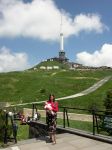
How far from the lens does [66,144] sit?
1606 centimetres

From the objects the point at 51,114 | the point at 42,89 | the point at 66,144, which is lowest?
the point at 66,144

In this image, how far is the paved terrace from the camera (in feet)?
50.0

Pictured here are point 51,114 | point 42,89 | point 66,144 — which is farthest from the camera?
point 42,89

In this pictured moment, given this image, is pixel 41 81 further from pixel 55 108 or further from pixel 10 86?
pixel 55 108

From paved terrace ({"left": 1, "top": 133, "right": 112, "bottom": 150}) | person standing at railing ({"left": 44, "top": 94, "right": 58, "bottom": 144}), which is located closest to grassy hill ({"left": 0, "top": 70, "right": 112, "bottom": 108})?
paved terrace ({"left": 1, "top": 133, "right": 112, "bottom": 150})

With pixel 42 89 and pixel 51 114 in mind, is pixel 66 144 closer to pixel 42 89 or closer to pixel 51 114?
pixel 51 114

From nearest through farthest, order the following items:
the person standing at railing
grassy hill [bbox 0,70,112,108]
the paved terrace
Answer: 1. the paved terrace
2. the person standing at railing
3. grassy hill [bbox 0,70,112,108]

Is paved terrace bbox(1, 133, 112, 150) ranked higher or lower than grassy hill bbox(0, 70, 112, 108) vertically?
lower

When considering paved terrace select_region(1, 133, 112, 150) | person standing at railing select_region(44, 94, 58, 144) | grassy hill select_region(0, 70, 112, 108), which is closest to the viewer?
paved terrace select_region(1, 133, 112, 150)

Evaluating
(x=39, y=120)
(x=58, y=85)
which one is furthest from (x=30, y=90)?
(x=39, y=120)

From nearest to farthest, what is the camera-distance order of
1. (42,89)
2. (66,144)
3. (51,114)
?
(66,144) < (51,114) < (42,89)

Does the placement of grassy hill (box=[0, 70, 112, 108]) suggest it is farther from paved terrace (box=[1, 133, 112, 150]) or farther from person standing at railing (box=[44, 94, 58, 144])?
person standing at railing (box=[44, 94, 58, 144])

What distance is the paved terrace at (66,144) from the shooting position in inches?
599

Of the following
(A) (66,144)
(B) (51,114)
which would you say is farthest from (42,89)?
(A) (66,144)
